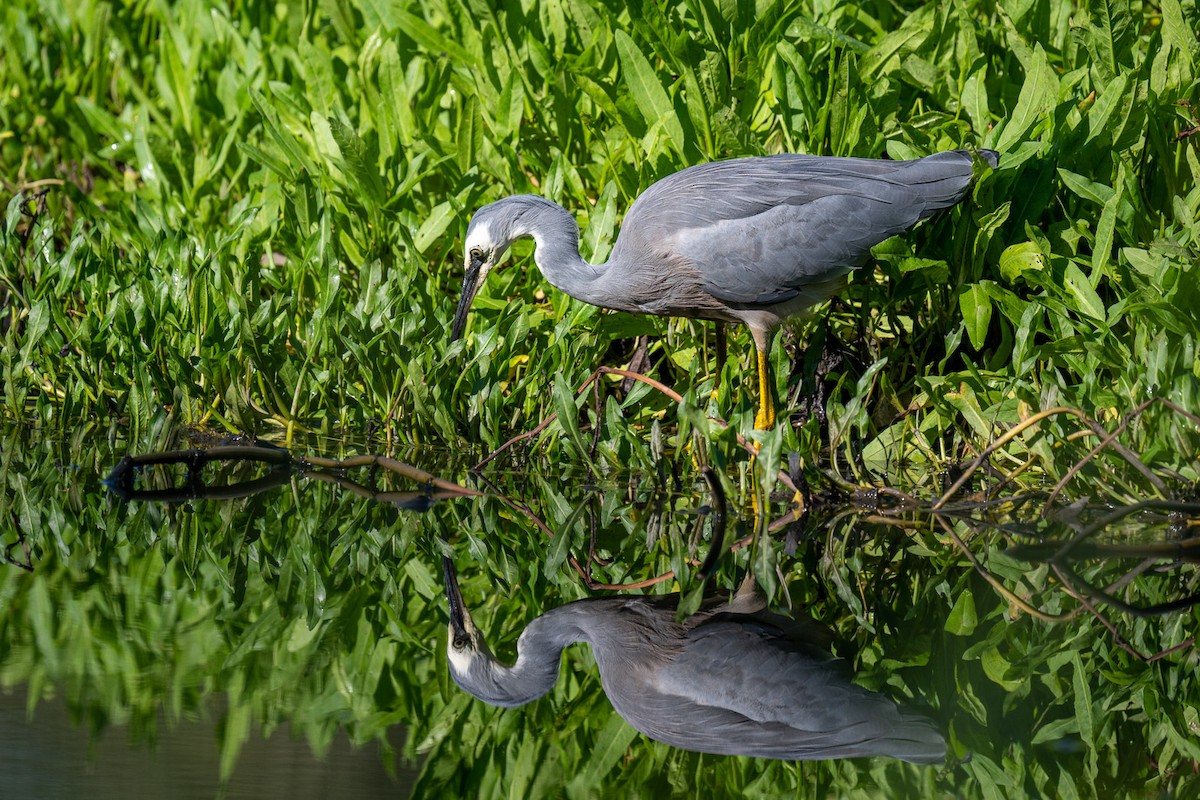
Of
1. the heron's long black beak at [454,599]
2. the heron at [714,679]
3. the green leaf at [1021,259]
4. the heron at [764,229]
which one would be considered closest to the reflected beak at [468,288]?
the heron at [764,229]

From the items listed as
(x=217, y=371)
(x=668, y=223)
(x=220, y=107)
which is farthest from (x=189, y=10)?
(x=668, y=223)

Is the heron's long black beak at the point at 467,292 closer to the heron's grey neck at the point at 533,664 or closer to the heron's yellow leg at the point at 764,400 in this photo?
the heron's yellow leg at the point at 764,400

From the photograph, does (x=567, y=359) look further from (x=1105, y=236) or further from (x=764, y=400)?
(x=1105, y=236)

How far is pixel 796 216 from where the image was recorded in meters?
4.84

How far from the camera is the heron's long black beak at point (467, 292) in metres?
5.46

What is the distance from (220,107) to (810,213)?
3766mm

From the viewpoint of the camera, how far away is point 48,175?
7.68m

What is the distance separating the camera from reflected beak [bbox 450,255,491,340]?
5457mm

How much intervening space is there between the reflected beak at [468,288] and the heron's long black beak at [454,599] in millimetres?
1642

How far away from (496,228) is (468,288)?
0.97ft

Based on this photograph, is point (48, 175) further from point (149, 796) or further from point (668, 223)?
point (149, 796)

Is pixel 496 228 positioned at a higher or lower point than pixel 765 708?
higher

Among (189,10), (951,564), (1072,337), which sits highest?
(189,10)

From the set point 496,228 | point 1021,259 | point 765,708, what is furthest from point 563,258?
point 765,708
